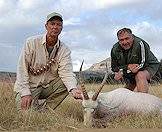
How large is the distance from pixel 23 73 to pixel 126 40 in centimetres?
190

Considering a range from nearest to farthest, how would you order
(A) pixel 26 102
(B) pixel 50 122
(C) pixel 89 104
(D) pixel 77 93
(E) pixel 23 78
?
(B) pixel 50 122, (C) pixel 89 104, (D) pixel 77 93, (A) pixel 26 102, (E) pixel 23 78

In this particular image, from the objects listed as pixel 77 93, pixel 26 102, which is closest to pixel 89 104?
pixel 77 93

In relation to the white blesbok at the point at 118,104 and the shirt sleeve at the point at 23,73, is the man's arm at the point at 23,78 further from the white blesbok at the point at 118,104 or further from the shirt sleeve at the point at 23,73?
the white blesbok at the point at 118,104

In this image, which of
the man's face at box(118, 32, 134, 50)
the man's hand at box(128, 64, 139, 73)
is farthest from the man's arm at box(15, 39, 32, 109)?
the man's hand at box(128, 64, 139, 73)

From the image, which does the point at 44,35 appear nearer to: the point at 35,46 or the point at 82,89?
the point at 35,46

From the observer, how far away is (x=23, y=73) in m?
6.62

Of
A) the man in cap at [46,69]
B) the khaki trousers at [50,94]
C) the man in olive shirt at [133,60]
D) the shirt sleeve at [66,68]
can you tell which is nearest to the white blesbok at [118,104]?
the man in cap at [46,69]

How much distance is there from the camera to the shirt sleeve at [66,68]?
6.72 metres

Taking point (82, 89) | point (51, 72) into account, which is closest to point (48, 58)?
point (51, 72)

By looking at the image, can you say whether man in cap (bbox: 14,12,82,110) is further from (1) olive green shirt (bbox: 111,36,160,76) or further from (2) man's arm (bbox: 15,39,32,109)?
(1) olive green shirt (bbox: 111,36,160,76)

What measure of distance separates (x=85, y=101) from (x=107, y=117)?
489 millimetres

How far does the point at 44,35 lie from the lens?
21.9 feet

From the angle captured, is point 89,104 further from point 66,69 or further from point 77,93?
point 66,69

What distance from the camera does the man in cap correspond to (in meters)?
6.46
